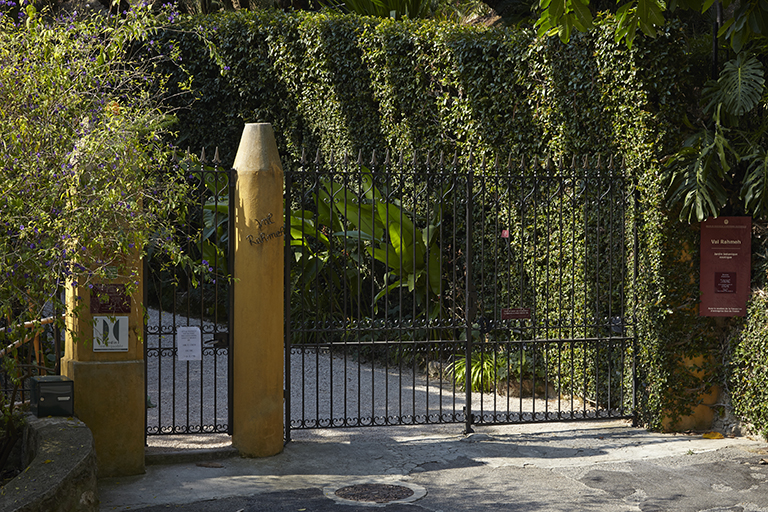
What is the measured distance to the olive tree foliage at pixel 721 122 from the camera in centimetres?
621

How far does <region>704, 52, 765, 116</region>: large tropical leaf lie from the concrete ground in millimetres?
2952

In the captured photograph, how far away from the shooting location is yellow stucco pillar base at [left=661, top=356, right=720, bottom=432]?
7.07 m

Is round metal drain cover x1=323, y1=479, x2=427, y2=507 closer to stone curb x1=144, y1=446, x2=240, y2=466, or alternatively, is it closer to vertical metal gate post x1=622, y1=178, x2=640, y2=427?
stone curb x1=144, y1=446, x2=240, y2=466

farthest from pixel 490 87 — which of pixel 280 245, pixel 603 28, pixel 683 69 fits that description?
pixel 280 245

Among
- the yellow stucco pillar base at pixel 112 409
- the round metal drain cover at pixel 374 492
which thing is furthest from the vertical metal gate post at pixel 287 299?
the yellow stucco pillar base at pixel 112 409

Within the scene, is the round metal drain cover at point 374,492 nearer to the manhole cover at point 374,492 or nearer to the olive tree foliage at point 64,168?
the manhole cover at point 374,492

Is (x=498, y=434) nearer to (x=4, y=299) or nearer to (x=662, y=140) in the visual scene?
(x=662, y=140)

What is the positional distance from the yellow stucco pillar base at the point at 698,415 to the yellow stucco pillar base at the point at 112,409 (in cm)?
471

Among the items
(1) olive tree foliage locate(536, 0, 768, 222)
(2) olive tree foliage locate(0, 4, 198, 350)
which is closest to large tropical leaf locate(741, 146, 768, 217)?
(1) olive tree foliage locate(536, 0, 768, 222)

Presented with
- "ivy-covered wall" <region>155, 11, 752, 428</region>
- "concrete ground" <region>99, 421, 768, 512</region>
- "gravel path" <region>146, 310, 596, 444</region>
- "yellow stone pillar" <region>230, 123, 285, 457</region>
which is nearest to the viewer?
"concrete ground" <region>99, 421, 768, 512</region>

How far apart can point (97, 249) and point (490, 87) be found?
17.6ft

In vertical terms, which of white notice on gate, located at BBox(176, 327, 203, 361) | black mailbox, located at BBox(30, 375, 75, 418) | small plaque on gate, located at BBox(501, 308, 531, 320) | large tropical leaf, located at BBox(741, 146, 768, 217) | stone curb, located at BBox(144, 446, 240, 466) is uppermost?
large tropical leaf, located at BBox(741, 146, 768, 217)

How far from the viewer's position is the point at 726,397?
23.0ft

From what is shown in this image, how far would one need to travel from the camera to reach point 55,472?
412 cm
